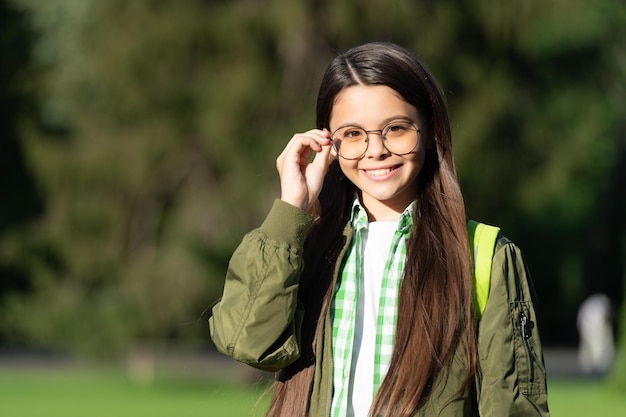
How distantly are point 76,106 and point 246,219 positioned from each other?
20.0 feet

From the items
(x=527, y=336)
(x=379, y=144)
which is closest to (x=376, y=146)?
(x=379, y=144)

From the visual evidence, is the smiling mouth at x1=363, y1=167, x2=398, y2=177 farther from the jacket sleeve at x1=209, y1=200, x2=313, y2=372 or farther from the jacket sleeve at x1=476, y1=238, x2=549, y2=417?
the jacket sleeve at x1=476, y1=238, x2=549, y2=417

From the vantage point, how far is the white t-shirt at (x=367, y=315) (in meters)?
3.32

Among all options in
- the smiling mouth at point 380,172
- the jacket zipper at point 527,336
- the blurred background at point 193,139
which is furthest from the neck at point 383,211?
the blurred background at point 193,139

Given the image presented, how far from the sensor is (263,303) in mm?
3324

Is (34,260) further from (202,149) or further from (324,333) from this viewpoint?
(324,333)

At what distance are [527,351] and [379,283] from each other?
1.46 ft

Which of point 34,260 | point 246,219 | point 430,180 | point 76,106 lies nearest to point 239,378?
point 246,219

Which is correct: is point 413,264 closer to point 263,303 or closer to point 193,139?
point 263,303

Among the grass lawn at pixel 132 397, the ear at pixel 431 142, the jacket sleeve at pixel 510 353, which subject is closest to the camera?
the jacket sleeve at pixel 510 353

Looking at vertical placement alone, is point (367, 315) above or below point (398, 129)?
below

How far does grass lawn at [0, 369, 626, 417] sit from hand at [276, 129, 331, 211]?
605 centimetres

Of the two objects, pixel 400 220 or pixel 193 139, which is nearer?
pixel 400 220

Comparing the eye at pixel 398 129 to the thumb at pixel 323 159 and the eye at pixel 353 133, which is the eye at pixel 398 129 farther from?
the thumb at pixel 323 159
